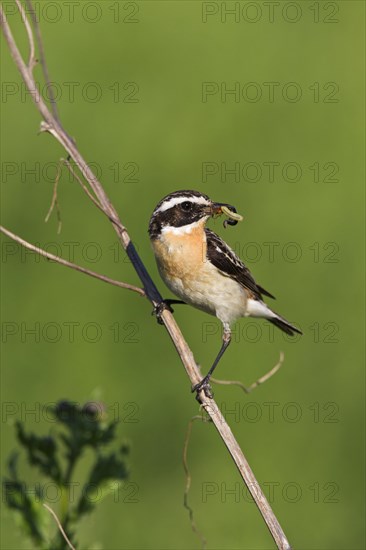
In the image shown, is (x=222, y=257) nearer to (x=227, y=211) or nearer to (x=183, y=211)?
(x=183, y=211)

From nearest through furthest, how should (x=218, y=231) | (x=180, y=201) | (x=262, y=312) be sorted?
(x=180, y=201), (x=262, y=312), (x=218, y=231)

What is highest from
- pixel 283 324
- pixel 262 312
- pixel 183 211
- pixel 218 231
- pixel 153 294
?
pixel 183 211

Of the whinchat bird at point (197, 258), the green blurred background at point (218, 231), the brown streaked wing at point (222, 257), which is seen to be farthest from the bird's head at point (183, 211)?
the green blurred background at point (218, 231)

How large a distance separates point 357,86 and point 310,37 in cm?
85

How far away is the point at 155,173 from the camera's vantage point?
9477 millimetres

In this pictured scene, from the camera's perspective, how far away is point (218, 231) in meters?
8.52

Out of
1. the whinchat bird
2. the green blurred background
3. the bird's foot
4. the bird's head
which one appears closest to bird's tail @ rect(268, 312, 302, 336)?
the whinchat bird

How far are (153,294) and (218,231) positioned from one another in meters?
3.85

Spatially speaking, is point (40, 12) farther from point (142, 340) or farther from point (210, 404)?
point (210, 404)

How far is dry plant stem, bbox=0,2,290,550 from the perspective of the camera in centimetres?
396

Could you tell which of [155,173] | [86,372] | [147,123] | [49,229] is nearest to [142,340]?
[86,372]

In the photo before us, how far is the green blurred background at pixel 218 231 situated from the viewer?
7.20 metres

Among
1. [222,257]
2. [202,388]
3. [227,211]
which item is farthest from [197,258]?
[202,388]

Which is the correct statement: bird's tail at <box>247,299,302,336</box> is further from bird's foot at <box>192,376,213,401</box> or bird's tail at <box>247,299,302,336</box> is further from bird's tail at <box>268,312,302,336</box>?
bird's foot at <box>192,376,213,401</box>
